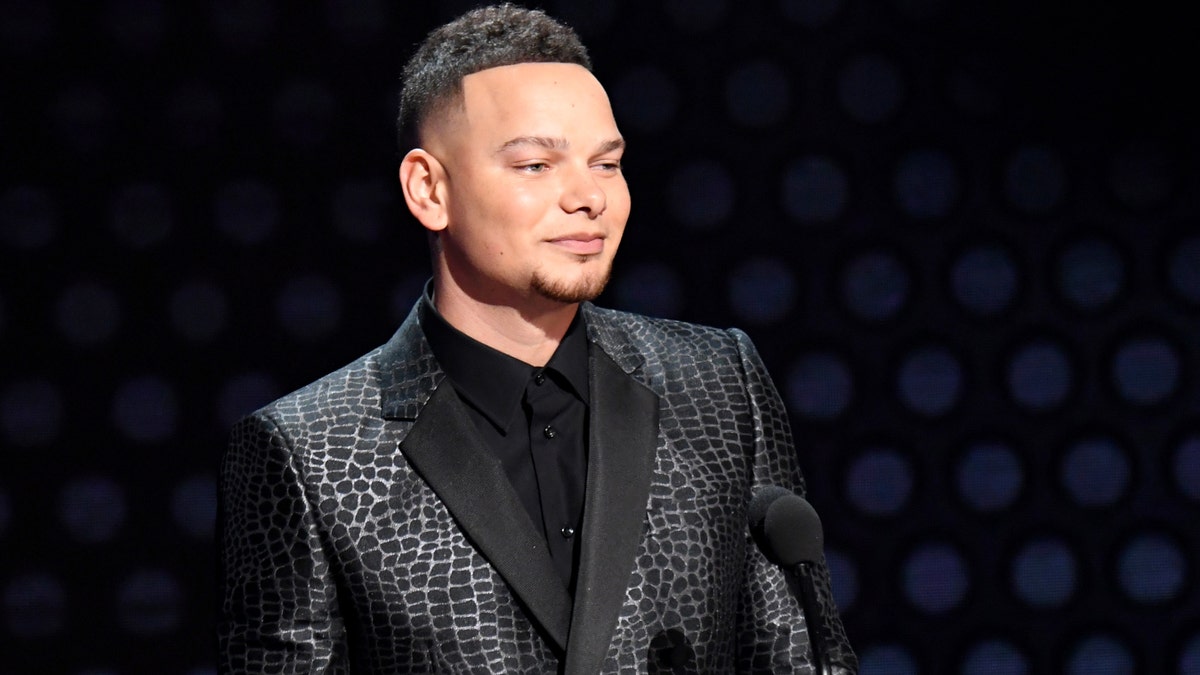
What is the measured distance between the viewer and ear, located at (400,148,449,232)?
5.49ft

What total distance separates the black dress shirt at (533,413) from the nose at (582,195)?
181mm

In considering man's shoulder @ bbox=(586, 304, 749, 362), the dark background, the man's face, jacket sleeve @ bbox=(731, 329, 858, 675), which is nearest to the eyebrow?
the man's face

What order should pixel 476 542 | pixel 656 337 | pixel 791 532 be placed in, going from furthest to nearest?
pixel 656 337, pixel 476 542, pixel 791 532

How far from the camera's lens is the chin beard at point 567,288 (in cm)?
159

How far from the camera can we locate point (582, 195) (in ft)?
5.22

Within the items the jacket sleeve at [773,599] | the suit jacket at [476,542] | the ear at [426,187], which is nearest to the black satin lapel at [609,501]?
the suit jacket at [476,542]

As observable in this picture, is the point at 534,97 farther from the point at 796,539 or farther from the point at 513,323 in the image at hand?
the point at 796,539

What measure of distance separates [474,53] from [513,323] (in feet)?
0.98

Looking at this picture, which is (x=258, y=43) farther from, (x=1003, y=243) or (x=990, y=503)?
(x=990, y=503)

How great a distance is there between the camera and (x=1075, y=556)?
2.65m

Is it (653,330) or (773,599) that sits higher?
(653,330)

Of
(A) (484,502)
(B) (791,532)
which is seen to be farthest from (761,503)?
(A) (484,502)

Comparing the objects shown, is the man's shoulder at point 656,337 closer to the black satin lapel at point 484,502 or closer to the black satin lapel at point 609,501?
the black satin lapel at point 609,501

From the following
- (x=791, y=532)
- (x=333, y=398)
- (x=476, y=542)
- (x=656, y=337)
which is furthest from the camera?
(x=656, y=337)
